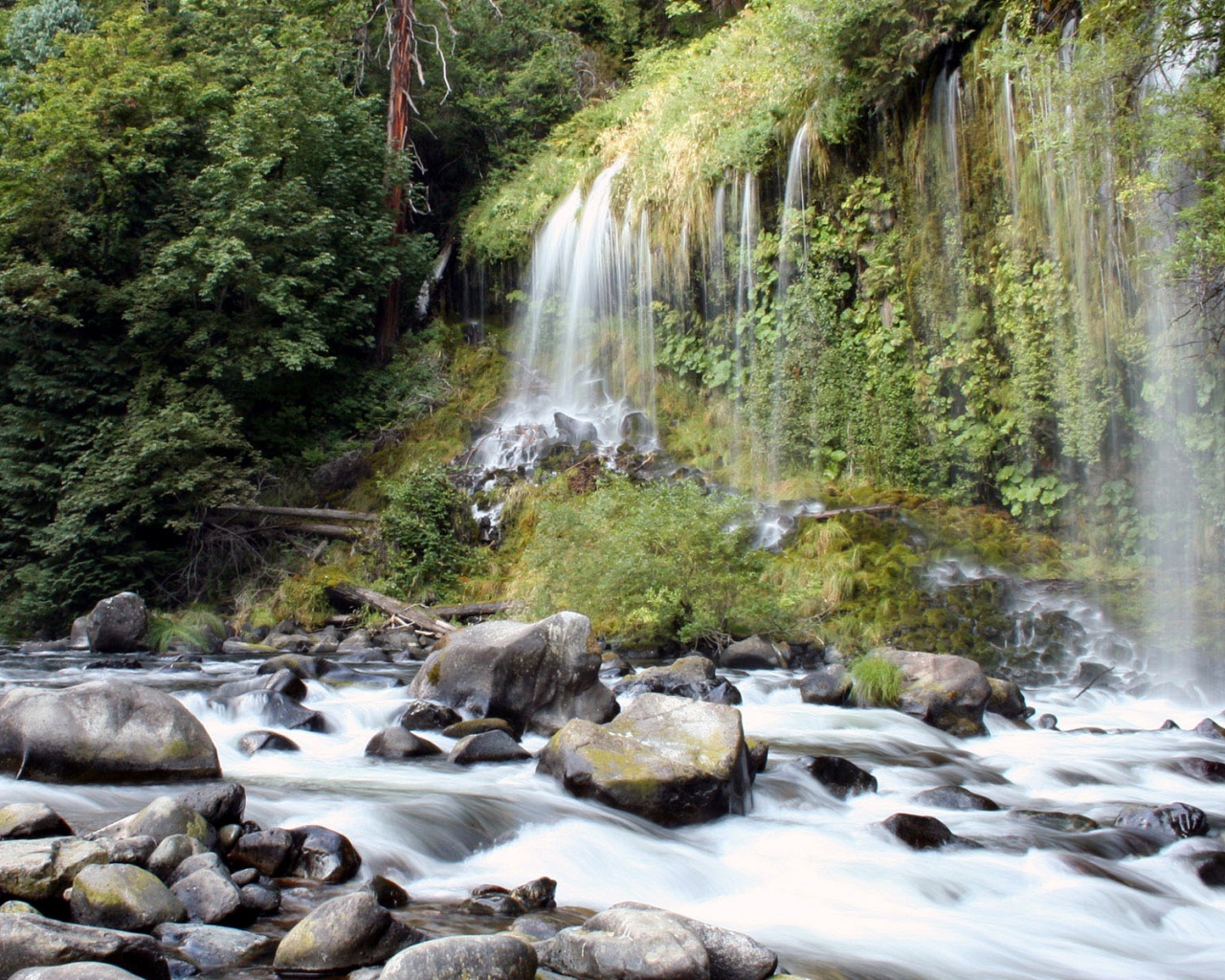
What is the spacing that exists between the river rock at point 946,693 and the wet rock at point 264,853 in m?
5.47

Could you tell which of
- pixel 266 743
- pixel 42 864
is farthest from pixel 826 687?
pixel 42 864

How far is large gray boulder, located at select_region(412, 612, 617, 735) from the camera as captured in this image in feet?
24.1

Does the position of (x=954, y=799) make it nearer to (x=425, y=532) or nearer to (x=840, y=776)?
(x=840, y=776)

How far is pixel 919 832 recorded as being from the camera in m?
5.38

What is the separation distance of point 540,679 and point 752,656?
3.40 meters

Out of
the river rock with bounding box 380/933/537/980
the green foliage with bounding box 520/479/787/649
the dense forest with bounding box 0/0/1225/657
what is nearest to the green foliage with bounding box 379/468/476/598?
the dense forest with bounding box 0/0/1225/657

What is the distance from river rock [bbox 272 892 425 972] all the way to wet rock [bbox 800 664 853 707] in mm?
5689

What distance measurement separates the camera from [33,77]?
1556cm

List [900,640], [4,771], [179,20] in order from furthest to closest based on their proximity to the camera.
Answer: [179,20], [900,640], [4,771]

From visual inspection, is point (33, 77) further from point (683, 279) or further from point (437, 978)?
point (437, 978)

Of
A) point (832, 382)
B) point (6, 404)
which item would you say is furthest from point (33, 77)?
point (832, 382)

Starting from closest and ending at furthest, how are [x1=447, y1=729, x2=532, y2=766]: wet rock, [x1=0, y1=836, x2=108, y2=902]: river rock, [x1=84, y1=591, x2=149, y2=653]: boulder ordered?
[x1=0, y1=836, x2=108, y2=902]: river rock
[x1=447, y1=729, x2=532, y2=766]: wet rock
[x1=84, y1=591, x2=149, y2=653]: boulder

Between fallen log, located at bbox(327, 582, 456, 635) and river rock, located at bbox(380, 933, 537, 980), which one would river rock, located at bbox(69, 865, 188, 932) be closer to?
river rock, located at bbox(380, 933, 537, 980)

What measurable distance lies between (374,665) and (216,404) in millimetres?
6774
